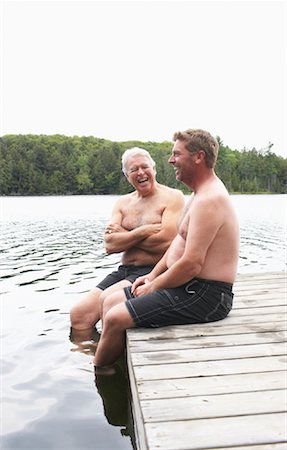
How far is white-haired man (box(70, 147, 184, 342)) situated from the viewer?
15.5ft

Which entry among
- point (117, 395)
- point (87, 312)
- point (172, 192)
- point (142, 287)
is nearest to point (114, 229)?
point (172, 192)

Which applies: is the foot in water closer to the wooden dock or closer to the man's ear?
the wooden dock

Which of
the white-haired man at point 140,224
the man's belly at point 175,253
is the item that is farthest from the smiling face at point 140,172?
the man's belly at point 175,253

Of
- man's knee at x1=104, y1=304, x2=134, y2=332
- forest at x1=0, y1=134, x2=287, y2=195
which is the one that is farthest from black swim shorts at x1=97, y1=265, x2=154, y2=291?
forest at x1=0, y1=134, x2=287, y2=195

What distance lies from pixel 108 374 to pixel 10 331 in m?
2.17

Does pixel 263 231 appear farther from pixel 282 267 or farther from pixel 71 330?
pixel 71 330

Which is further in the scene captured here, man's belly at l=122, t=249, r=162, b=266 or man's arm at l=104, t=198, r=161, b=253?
man's belly at l=122, t=249, r=162, b=266

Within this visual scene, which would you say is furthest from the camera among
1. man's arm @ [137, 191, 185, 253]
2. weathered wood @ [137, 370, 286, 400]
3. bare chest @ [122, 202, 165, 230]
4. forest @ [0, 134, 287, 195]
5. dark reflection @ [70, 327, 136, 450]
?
forest @ [0, 134, 287, 195]

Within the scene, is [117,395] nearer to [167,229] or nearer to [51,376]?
[51,376]

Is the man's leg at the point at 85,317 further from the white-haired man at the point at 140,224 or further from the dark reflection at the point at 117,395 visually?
the dark reflection at the point at 117,395

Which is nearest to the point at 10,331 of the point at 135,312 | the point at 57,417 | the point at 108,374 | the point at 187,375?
the point at 108,374

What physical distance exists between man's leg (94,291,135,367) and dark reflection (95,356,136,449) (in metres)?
0.14

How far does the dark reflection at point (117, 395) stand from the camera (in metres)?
3.63

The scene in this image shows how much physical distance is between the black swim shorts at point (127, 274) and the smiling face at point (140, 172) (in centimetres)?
82
